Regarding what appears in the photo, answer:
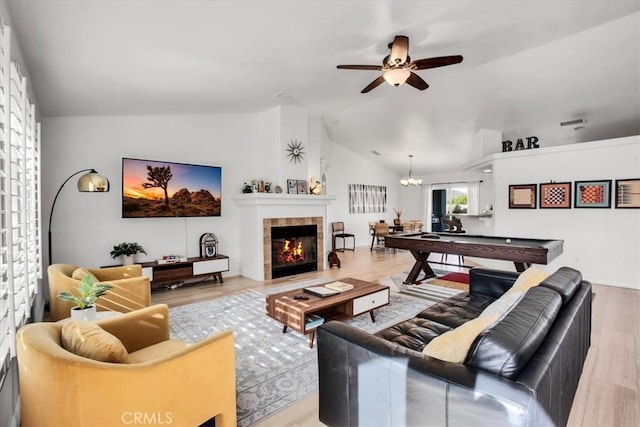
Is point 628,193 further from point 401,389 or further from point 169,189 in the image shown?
point 169,189

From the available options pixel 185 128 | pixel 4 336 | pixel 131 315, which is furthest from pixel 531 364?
pixel 185 128

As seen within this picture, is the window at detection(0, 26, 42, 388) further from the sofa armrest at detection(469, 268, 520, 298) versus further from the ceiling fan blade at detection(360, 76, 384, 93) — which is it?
the sofa armrest at detection(469, 268, 520, 298)

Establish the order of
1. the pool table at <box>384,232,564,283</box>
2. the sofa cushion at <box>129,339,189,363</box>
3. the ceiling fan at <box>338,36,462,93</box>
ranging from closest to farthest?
the sofa cushion at <box>129,339,189,363</box>
the ceiling fan at <box>338,36,462,93</box>
the pool table at <box>384,232,564,283</box>

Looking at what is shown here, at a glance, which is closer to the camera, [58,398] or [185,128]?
[58,398]

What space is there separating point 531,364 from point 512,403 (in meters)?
0.26

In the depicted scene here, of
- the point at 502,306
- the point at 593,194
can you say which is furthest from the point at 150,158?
the point at 593,194

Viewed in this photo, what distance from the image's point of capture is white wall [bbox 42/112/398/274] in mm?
4195

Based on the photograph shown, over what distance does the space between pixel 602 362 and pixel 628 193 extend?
3.72 meters

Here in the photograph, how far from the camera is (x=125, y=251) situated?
4.45 meters

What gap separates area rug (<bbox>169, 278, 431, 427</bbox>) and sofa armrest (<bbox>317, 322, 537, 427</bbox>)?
1.68 feet

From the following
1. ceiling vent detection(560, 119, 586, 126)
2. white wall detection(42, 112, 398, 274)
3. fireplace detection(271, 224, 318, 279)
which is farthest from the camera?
ceiling vent detection(560, 119, 586, 126)

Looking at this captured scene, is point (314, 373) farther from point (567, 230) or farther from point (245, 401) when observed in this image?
point (567, 230)

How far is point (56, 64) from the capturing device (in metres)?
2.75

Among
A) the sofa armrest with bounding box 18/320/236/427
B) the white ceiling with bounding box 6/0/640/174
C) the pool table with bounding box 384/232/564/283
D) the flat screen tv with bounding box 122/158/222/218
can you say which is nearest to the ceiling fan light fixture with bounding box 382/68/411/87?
the white ceiling with bounding box 6/0/640/174
